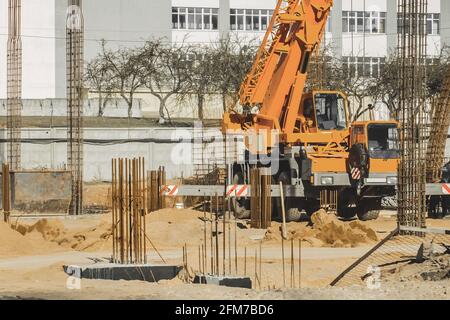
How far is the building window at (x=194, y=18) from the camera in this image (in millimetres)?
57656

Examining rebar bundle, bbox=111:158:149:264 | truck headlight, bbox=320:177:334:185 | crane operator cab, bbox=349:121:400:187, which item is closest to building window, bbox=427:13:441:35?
crane operator cab, bbox=349:121:400:187

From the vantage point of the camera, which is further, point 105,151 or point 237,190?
point 105,151

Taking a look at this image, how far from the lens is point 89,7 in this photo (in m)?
54.7

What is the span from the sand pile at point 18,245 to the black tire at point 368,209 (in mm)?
9627

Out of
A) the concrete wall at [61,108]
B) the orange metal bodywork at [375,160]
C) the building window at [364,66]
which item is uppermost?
the building window at [364,66]

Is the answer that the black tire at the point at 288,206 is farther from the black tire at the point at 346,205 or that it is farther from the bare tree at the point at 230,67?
the bare tree at the point at 230,67

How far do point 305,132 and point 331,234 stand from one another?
18.2ft

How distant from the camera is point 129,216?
16.9m

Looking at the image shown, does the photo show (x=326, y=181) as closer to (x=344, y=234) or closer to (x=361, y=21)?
(x=344, y=234)

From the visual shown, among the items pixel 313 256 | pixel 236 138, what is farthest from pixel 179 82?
pixel 313 256

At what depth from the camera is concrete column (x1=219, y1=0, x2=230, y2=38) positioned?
57719 mm

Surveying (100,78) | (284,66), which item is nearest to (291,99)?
(284,66)

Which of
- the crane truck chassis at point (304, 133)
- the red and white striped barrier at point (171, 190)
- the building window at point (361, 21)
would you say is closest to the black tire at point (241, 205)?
the crane truck chassis at point (304, 133)
